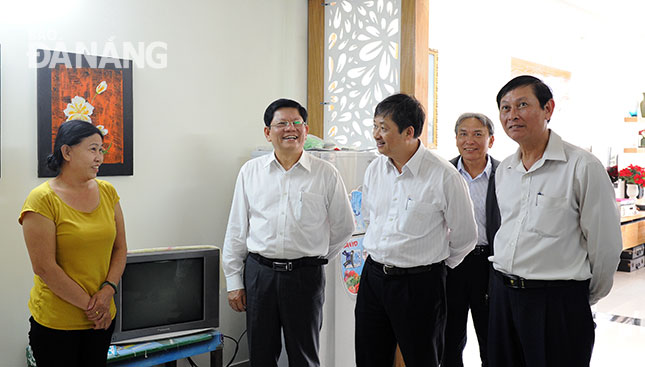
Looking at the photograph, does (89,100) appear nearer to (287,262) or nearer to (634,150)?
(287,262)

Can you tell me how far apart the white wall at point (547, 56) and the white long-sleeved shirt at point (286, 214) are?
2.70 m

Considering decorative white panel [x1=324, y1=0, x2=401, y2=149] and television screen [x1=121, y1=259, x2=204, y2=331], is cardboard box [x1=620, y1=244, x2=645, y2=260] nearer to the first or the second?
decorative white panel [x1=324, y1=0, x2=401, y2=149]

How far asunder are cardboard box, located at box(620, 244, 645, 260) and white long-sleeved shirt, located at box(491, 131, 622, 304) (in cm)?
550

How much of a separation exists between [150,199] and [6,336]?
97 cm

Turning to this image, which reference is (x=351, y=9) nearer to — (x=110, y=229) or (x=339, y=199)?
(x=339, y=199)

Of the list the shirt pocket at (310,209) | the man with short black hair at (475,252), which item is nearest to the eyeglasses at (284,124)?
the shirt pocket at (310,209)

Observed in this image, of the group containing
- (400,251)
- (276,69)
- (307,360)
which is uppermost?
(276,69)

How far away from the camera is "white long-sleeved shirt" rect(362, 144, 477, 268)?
2.33 metres

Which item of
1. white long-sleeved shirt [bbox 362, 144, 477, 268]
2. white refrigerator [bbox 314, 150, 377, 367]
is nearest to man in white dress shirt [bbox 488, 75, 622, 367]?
white long-sleeved shirt [bbox 362, 144, 477, 268]

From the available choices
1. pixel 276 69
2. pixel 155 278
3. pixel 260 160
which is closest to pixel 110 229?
pixel 155 278

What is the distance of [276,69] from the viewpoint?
12.5 ft

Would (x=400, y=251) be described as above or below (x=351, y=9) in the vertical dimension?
below

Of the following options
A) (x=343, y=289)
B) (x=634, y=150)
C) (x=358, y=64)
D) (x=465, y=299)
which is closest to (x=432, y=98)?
(x=358, y=64)

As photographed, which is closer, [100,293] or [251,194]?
[100,293]
